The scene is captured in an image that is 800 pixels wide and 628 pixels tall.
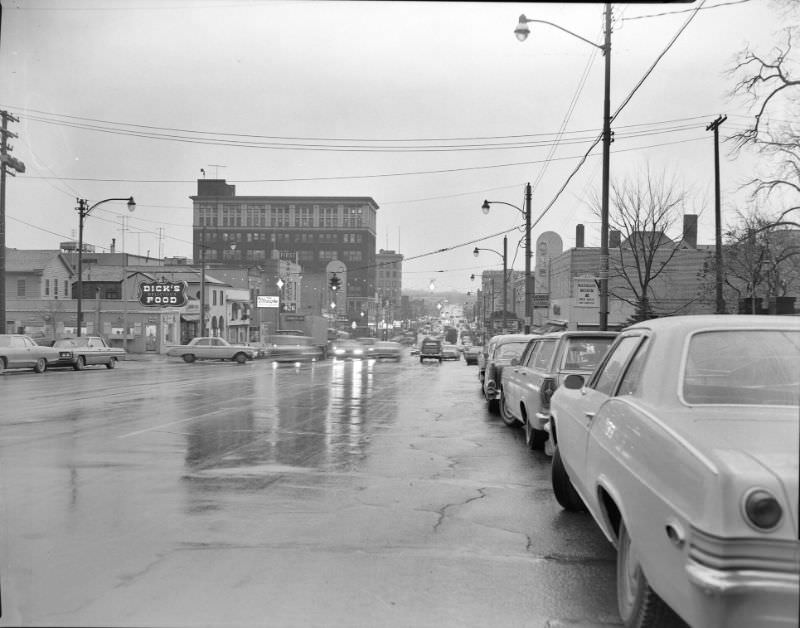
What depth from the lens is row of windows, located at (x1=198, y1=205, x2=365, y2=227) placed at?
163125mm

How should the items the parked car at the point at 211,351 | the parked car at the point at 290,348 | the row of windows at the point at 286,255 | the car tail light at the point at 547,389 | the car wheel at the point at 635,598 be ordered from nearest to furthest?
1. the car wheel at the point at 635,598
2. the car tail light at the point at 547,389
3. the parked car at the point at 211,351
4. the parked car at the point at 290,348
5. the row of windows at the point at 286,255

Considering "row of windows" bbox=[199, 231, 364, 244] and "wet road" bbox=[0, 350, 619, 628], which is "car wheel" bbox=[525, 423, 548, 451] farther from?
"row of windows" bbox=[199, 231, 364, 244]

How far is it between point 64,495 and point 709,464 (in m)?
6.53

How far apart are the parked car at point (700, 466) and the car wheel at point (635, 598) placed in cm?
1

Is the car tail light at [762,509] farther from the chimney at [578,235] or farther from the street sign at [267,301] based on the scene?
the street sign at [267,301]

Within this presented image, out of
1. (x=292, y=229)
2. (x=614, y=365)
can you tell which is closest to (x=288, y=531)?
(x=614, y=365)

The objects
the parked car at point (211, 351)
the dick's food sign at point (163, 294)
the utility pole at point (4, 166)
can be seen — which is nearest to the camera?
the utility pole at point (4, 166)

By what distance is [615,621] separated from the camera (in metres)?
4.44

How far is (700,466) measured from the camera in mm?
3166

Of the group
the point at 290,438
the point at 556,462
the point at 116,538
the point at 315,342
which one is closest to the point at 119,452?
the point at 290,438

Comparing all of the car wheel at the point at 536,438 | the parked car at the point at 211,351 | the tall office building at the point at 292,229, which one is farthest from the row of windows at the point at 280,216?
the car wheel at the point at 536,438

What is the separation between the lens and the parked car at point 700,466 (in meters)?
2.94

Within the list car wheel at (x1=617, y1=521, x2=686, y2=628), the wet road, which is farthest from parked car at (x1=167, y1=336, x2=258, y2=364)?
car wheel at (x1=617, y1=521, x2=686, y2=628)

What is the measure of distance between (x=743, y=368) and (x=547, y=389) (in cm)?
504
